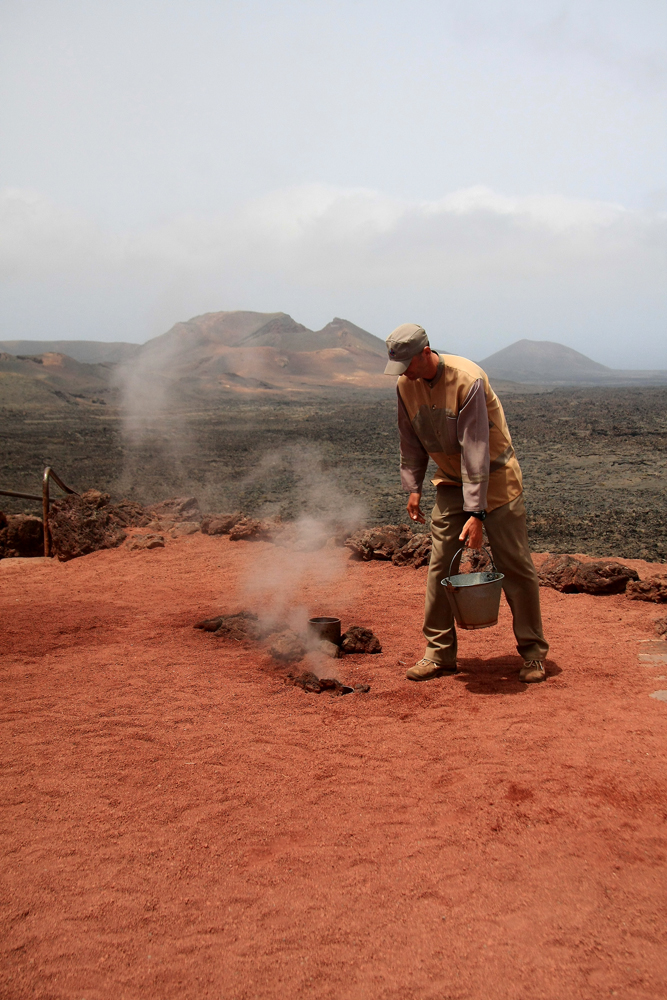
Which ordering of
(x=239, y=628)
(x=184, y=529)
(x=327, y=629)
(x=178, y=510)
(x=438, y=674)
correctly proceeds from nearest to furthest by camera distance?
(x=438, y=674), (x=327, y=629), (x=239, y=628), (x=184, y=529), (x=178, y=510)

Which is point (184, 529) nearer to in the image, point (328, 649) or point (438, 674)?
point (328, 649)

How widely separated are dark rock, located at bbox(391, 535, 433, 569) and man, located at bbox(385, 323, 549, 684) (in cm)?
265

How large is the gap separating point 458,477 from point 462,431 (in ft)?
1.01

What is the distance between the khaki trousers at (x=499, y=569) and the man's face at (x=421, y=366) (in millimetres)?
663

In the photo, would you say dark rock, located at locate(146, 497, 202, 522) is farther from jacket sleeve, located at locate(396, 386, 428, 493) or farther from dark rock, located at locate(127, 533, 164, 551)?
jacket sleeve, located at locate(396, 386, 428, 493)

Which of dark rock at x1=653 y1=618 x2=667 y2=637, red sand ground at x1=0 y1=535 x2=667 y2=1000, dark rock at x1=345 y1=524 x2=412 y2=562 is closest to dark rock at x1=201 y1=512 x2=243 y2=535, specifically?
dark rock at x1=345 y1=524 x2=412 y2=562

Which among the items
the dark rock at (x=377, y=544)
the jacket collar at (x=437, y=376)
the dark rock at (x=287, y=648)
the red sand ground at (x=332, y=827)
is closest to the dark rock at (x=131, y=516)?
the dark rock at (x=377, y=544)

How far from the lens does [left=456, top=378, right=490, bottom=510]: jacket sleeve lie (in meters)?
3.79

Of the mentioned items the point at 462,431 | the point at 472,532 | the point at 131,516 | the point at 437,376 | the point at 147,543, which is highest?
the point at 437,376

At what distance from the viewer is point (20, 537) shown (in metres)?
8.34

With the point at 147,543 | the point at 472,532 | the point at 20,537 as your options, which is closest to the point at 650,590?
the point at 472,532

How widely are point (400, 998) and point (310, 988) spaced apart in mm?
249

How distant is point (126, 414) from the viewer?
31.8 meters

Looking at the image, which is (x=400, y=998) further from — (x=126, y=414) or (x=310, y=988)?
(x=126, y=414)
